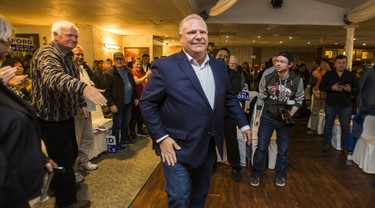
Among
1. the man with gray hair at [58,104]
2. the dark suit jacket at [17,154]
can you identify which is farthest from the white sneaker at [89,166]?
the dark suit jacket at [17,154]

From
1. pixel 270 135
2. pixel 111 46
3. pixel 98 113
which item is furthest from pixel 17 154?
pixel 111 46

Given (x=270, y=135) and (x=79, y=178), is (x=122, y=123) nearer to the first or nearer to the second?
(x=79, y=178)

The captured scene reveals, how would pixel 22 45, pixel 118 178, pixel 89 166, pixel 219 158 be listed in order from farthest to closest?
1. pixel 22 45
2. pixel 219 158
3. pixel 89 166
4. pixel 118 178

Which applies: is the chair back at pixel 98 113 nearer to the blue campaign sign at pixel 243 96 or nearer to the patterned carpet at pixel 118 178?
the patterned carpet at pixel 118 178

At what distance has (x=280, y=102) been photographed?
2.71 metres

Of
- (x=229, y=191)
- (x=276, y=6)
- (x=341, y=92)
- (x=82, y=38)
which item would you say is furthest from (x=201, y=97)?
(x=82, y=38)

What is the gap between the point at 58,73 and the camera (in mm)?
1735

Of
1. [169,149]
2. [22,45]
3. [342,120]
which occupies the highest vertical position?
[22,45]

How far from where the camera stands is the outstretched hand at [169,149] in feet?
4.96

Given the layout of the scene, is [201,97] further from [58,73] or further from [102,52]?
[102,52]

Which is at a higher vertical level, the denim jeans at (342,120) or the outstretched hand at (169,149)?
the outstretched hand at (169,149)

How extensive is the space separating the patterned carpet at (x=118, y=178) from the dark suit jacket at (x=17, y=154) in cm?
156

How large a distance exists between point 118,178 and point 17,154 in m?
2.19

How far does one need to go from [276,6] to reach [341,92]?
395 cm
